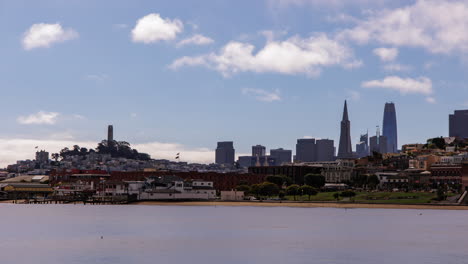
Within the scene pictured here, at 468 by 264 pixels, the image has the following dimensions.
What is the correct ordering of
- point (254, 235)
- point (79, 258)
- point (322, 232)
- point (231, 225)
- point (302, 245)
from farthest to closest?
point (231, 225), point (322, 232), point (254, 235), point (302, 245), point (79, 258)

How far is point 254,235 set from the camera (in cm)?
10925

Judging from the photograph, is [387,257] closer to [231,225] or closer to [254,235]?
[254,235]

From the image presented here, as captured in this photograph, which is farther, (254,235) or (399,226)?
(399,226)

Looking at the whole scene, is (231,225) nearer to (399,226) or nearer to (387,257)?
(399,226)

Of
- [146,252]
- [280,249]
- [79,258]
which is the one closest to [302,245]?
[280,249]

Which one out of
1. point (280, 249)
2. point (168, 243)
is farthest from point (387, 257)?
point (168, 243)

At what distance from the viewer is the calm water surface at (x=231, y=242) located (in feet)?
260

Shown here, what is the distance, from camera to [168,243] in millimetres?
95438

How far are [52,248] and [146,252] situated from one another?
12.2 m

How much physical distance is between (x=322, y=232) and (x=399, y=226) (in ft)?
78.9

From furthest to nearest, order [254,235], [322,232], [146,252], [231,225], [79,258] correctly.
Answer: [231,225] → [322,232] → [254,235] → [146,252] → [79,258]

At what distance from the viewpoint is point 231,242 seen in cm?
9825

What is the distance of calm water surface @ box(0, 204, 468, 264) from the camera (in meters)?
79.2

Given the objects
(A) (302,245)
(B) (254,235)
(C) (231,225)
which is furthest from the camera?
(C) (231,225)
